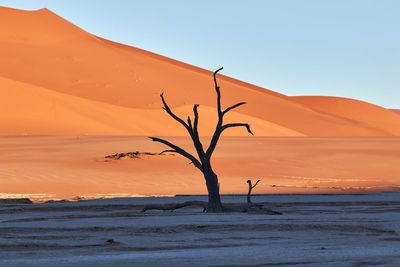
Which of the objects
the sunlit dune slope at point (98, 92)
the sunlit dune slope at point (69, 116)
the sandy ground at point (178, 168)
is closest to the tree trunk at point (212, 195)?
the sandy ground at point (178, 168)

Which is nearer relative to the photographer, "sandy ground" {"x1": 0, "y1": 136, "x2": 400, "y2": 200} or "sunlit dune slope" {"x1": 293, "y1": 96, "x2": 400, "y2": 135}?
"sandy ground" {"x1": 0, "y1": 136, "x2": 400, "y2": 200}

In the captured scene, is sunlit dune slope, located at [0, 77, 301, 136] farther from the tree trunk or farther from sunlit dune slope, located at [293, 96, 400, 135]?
sunlit dune slope, located at [293, 96, 400, 135]

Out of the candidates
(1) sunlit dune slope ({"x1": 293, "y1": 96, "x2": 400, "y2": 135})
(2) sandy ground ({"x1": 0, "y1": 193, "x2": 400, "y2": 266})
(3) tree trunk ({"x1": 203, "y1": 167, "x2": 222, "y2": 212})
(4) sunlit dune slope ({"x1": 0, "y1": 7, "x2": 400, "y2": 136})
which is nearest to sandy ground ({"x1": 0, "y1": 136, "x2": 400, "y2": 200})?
(3) tree trunk ({"x1": 203, "y1": 167, "x2": 222, "y2": 212})

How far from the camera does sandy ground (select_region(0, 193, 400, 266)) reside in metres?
8.89

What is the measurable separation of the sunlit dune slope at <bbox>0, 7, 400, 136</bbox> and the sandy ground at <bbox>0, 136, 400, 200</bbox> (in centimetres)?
1415

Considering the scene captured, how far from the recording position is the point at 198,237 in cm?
1124

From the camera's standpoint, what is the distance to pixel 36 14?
97.8 meters

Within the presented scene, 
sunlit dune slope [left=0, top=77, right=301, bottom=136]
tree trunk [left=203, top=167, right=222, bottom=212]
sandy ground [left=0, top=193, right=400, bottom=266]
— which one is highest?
sunlit dune slope [left=0, top=77, right=301, bottom=136]

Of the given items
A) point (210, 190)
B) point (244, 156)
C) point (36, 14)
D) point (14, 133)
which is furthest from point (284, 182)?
point (36, 14)

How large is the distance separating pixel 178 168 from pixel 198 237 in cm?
1946

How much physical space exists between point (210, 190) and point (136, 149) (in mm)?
21135

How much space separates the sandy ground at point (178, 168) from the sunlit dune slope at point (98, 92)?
46.4 ft

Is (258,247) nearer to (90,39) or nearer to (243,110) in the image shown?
(243,110)

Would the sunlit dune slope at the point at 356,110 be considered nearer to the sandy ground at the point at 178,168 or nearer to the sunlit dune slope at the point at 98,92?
the sunlit dune slope at the point at 98,92
